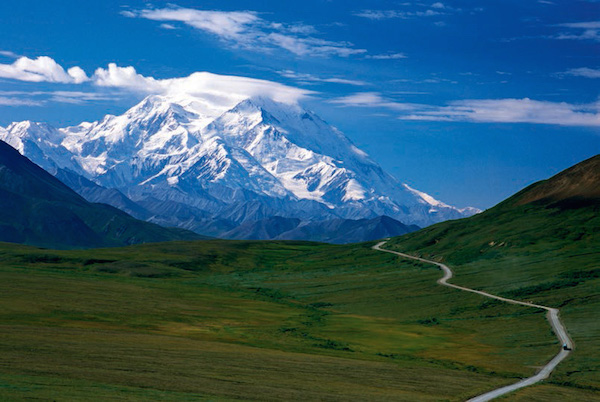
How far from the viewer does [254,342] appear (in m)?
103

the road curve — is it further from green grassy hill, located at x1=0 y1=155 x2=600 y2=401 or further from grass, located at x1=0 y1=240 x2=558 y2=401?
grass, located at x1=0 y1=240 x2=558 y2=401

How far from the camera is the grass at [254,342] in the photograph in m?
59.3

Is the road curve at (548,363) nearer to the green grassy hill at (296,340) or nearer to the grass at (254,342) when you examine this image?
the green grassy hill at (296,340)

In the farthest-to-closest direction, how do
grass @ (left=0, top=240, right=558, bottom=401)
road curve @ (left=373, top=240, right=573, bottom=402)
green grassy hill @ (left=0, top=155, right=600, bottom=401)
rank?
road curve @ (left=373, top=240, right=573, bottom=402), green grassy hill @ (left=0, top=155, right=600, bottom=401), grass @ (left=0, top=240, right=558, bottom=401)

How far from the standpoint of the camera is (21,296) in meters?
134

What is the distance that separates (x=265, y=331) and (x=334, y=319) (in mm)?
33246

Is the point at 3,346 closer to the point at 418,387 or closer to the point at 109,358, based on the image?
the point at 109,358

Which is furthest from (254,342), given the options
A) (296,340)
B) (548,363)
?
(548,363)

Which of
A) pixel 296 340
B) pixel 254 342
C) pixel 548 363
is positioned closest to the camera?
pixel 548 363

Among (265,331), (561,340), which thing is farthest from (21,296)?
(561,340)

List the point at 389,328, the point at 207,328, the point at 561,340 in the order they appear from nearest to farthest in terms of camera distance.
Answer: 1. the point at 561,340
2. the point at 207,328
3. the point at 389,328

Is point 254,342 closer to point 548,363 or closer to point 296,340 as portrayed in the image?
point 296,340

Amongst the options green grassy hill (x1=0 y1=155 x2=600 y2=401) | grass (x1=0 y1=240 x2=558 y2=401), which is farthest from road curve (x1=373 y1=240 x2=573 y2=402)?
grass (x1=0 y1=240 x2=558 y2=401)

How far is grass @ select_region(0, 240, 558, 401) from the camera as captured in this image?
5934cm
